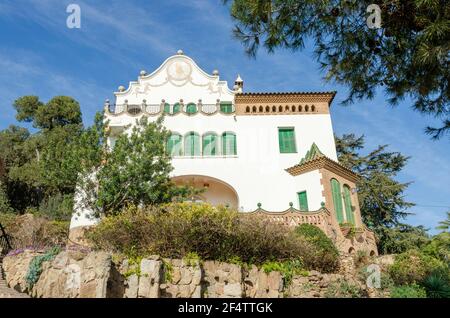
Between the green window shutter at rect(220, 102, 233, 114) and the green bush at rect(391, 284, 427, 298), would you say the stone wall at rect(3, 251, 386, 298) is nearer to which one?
the green bush at rect(391, 284, 427, 298)

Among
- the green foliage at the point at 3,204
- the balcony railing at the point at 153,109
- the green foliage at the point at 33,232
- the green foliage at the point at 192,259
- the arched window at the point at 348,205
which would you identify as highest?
the balcony railing at the point at 153,109

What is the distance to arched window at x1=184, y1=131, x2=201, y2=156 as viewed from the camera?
22641 millimetres

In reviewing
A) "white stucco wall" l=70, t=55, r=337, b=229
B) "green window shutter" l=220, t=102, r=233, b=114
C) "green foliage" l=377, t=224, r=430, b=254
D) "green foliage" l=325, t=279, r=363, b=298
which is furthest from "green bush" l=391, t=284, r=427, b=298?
"green window shutter" l=220, t=102, r=233, b=114

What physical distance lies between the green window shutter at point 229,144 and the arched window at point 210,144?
493mm

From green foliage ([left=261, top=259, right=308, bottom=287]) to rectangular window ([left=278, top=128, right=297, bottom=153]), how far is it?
12352mm

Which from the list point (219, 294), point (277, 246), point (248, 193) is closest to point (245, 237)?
point (277, 246)

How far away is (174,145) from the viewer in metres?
22.8

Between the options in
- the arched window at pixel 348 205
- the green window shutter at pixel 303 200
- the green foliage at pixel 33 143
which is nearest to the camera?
the arched window at pixel 348 205

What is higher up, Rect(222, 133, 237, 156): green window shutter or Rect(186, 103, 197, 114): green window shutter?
Rect(186, 103, 197, 114): green window shutter

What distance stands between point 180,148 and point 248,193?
4.96 metres

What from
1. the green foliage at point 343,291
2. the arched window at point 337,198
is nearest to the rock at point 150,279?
the green foliage at point 343,291

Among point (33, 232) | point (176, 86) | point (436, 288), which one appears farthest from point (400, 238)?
point (33, 232)

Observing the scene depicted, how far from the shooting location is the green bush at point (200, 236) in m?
10.3

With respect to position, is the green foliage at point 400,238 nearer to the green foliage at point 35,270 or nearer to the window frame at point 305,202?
the window frame at point 305,202
